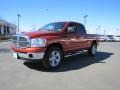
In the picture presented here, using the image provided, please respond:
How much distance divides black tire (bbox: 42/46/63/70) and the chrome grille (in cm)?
83

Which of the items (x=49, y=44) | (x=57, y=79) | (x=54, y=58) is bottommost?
→ (x=57, y=79)

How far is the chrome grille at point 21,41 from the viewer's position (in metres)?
7.33

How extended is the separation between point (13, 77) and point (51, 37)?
2180 mm

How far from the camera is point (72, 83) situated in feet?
19.2

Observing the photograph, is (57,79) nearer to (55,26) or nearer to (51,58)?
(51,58)

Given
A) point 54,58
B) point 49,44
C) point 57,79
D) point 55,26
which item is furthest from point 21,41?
point 57,79

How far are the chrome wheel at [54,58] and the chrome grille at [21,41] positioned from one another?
1044 millimetres

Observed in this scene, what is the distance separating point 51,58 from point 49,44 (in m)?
0.59

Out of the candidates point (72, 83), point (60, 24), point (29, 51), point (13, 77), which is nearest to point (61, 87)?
point (72, 83)

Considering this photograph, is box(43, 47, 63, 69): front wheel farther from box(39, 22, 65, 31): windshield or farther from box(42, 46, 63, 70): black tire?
box(39, 22, 65, 31): windshield

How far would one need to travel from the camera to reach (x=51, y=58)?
300 inches

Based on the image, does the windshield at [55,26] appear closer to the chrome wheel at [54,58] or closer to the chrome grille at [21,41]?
the chrome wheel at [54,58]

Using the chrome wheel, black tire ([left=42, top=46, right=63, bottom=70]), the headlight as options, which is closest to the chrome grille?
the headlight

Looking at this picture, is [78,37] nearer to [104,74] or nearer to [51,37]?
[51,37]
